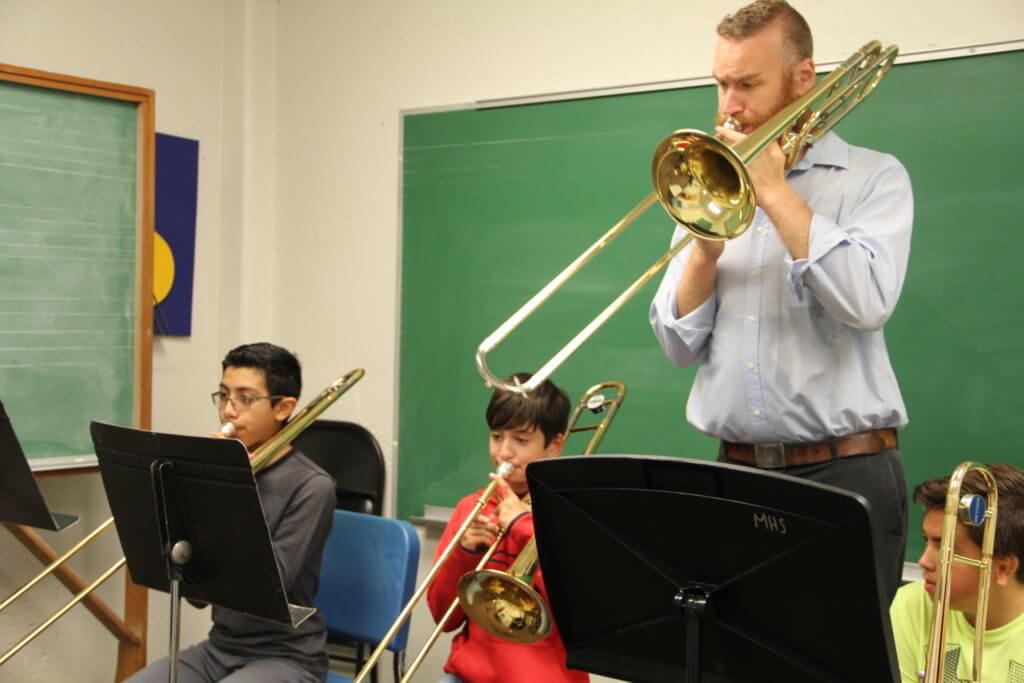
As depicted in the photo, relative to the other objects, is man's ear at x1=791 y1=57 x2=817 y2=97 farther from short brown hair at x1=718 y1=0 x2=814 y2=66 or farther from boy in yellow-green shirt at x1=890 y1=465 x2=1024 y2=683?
boy in yellow-green shirt at x1=890 y1=465 x2=1024 y2=683

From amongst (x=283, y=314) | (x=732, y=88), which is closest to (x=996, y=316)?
(x=732, y=88)

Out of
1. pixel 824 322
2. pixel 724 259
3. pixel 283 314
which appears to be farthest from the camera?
pixel 283 314

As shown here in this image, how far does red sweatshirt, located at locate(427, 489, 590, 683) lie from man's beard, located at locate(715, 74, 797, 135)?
2.89 ft

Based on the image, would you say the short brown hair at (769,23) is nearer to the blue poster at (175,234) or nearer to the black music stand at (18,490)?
the black music stand at (18,490)

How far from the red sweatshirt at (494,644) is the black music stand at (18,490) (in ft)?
2.98

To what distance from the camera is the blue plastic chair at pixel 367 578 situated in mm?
2703

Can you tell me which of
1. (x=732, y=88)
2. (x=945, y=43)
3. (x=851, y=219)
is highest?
(x=945, y=43)

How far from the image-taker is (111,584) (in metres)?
3.67

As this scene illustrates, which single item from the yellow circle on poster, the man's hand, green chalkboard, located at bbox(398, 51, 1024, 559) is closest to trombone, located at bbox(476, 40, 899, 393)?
the man's hand

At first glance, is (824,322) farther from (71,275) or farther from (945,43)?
(71,275)

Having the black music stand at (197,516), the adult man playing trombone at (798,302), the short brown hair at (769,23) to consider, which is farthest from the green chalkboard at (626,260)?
the black music stand at (197,516)

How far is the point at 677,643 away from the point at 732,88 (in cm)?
103

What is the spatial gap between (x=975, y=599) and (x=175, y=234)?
2826 millimetres

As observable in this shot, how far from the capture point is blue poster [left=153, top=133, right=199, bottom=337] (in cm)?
370
